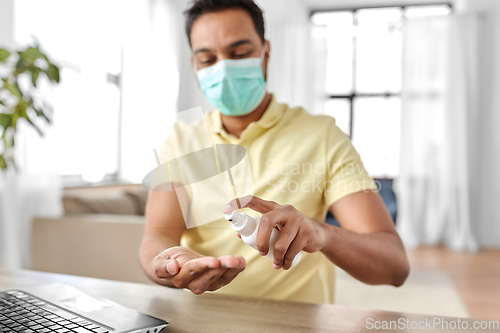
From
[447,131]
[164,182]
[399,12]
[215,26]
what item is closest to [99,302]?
[164,182]

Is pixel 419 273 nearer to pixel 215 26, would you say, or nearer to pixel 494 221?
pixel 494 221

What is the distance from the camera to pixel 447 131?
175 inches

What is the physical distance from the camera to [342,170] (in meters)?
0.67

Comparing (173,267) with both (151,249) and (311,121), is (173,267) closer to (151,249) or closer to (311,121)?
(151,249)

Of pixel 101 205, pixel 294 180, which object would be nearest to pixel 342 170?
pixel 294 180

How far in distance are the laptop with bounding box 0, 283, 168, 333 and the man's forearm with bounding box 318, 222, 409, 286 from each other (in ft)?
0.85

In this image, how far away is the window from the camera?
4.61 meters

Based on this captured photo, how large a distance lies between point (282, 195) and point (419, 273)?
9.85 feet

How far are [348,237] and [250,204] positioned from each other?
0.25 m

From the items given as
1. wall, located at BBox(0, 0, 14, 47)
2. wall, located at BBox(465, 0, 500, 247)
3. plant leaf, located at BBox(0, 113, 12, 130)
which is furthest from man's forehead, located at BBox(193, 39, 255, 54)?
wall, located at BBox(465, 0, 500, 247)

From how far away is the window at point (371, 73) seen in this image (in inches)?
181

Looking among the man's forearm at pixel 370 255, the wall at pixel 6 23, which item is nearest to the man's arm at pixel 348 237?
the man's forearm at pixel 370 255

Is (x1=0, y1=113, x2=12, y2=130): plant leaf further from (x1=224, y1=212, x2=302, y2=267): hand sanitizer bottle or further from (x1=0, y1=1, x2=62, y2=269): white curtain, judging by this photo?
(x1=224, y1=212, x2=302, y2=267): hand sanitizer bottle

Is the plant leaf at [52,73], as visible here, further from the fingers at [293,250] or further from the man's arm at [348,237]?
the fingers at [293,250]
